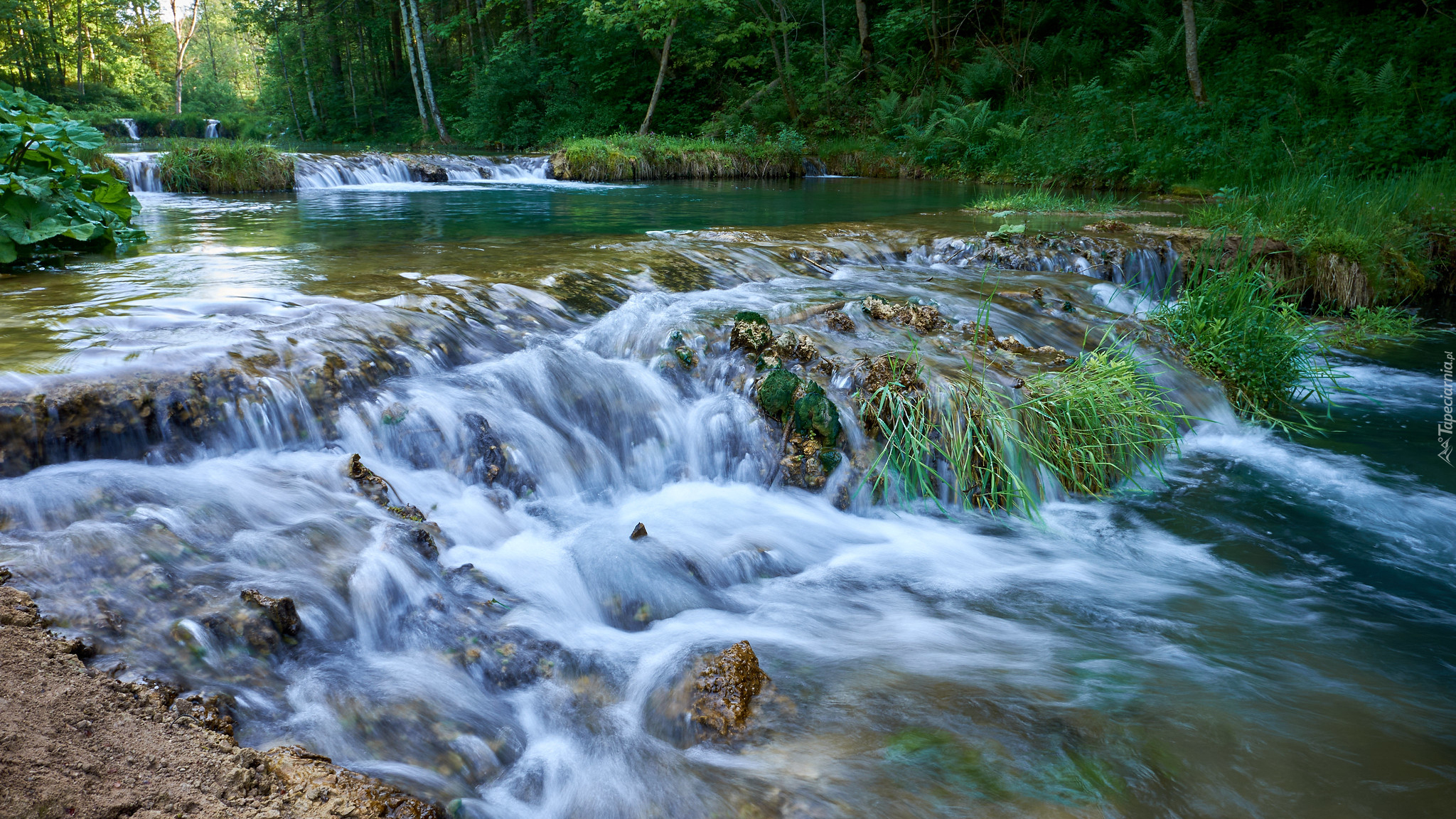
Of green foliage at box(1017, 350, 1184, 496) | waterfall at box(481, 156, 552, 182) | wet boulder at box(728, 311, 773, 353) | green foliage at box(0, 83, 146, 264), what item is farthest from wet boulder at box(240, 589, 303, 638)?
waterfall at box(481, 156, 552, 182)

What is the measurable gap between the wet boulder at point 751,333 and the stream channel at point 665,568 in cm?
10

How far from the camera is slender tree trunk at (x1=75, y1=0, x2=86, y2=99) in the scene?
112ft

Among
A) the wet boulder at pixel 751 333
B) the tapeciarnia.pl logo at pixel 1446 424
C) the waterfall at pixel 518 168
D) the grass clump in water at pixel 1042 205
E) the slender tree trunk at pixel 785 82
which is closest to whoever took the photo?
the wet boulder at pixel 751 333

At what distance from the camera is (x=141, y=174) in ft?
44.1

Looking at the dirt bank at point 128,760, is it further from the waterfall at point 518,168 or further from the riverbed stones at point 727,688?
the waterfall at point 518,168

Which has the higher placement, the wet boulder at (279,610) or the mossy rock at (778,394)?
the mossy rock at (778,394)

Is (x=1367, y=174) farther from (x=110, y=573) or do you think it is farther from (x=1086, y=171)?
(x=110, y=573)

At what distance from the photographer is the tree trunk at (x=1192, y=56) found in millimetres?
15133

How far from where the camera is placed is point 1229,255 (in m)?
7.53

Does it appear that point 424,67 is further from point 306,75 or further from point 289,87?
point 289,87

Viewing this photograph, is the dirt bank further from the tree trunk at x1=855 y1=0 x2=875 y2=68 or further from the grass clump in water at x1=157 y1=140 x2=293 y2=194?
the tree trunk at x1=855 y1=0 x2=875 y2=68

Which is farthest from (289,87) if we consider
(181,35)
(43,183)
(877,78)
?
(43,183)

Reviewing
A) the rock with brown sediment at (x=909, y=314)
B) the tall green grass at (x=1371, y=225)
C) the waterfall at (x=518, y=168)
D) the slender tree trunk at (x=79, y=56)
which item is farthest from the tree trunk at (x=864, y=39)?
the slender tree trunk at (x=79, y=56)

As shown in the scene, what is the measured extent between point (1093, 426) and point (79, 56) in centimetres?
4675
